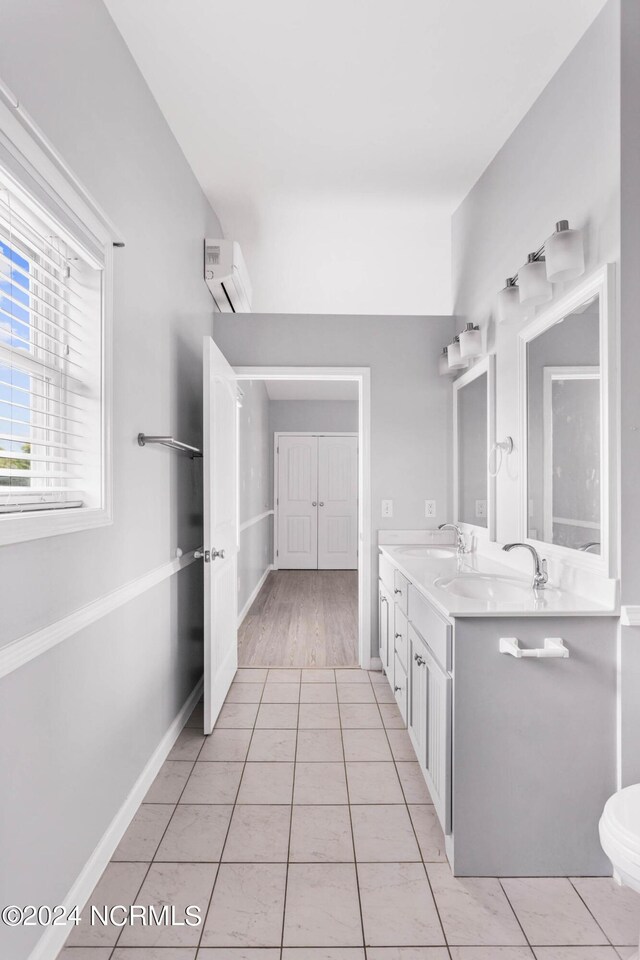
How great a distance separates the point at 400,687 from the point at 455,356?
178 cm

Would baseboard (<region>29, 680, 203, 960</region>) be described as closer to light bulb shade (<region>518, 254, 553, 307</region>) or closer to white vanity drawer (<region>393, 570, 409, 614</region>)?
white vanity drawer (<region>393, 570, 409, 614</region>)

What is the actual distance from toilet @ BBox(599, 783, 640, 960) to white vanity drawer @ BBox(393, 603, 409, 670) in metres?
1.16

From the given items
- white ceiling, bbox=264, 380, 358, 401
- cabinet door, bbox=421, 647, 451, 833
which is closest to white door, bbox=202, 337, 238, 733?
cabinet door, bbox=421, 647, 451, 833

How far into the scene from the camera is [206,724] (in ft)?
8.43

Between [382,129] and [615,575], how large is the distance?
81.8 inches

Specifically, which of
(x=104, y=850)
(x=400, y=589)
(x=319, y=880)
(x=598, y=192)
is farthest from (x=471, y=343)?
(x=104, y=850)

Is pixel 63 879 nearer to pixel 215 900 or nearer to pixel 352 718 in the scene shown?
pixel 215 900

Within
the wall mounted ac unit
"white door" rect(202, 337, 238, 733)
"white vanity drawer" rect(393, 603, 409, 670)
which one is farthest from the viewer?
the wall mounted ac unit

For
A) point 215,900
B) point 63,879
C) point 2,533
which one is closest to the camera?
point 2,533

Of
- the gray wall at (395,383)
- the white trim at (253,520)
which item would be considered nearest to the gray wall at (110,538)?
the gray wall at (395,383)

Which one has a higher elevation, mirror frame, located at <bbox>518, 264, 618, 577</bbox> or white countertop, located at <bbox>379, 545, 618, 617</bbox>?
mirror frame, located at <bbox>518, 264, 618, 577</bbox>

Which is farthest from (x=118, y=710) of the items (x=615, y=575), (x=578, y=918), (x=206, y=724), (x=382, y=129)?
(x=382, y=129)

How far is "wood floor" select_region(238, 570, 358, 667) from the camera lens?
377cm

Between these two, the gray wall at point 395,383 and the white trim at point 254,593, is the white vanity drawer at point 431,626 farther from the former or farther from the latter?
the white trim at point 254,593
